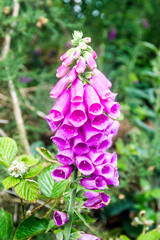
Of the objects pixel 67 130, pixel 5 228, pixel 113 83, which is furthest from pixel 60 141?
pixel 113 83

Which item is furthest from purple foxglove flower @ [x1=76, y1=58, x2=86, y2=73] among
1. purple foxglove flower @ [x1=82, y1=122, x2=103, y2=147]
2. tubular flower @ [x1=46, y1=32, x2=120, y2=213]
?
purple foxglove flower @ [x1=82, y1=122, x2=103, y2=147]

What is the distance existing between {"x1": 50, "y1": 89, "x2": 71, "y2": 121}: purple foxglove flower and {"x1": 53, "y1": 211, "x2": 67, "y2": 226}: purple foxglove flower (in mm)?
383

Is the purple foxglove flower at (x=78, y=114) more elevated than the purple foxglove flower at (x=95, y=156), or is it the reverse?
the purple foxglove flower at (x=78, y=114)

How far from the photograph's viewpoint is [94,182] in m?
1.03

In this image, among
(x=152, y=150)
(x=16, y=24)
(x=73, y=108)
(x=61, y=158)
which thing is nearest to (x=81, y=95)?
(x=73, y=108)

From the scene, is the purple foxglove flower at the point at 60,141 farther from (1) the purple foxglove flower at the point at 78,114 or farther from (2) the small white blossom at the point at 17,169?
(2) the small white blossom at the point at 17,169

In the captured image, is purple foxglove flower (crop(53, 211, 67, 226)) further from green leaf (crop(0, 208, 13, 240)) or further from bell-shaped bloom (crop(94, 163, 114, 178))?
green leaf (crop(0, 208, 13, 240))

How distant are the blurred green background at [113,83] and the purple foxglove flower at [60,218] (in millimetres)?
773

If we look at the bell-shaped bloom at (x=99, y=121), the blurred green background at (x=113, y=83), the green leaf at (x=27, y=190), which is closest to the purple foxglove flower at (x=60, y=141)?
the bell-shaped bloom at (x=99, y=121)

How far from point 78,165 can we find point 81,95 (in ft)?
0.91

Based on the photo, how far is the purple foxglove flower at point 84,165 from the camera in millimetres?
1001

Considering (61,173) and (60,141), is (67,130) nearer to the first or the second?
(60,141)

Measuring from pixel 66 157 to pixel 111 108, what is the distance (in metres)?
0.29

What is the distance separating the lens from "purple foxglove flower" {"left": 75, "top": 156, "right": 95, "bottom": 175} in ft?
3.28
